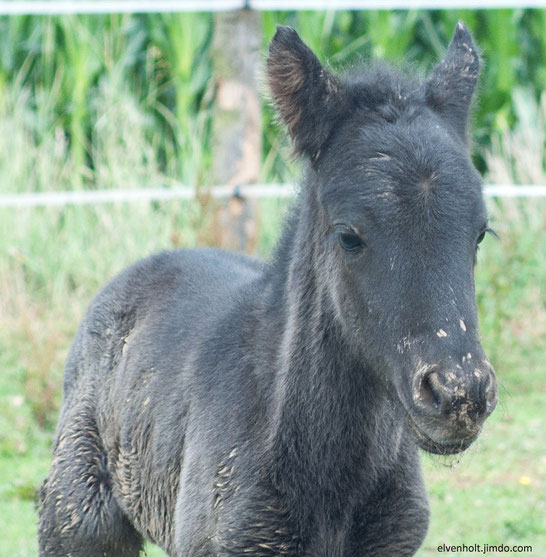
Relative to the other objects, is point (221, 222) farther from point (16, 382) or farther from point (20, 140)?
point (20, 140)

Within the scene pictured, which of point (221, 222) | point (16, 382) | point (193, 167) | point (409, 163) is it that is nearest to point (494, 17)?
point (193, 167)

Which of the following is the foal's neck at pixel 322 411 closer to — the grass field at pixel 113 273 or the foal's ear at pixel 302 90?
the foal's ear at pixel 302 90

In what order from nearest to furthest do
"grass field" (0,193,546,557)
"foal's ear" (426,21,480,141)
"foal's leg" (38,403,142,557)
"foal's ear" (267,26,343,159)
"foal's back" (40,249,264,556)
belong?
1. "foal's ear" (267,26,343,159)
2. "foal's ear" (426,21,480,141)
3. "foal's back" (40,249,264,556)
4. "foal's leg" (38,403,142,557)
5. "grass field" (0,193,546,557)

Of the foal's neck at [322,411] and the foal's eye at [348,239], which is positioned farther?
the foal's neck at [322,411]

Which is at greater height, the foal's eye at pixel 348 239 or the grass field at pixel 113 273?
the foal's eye at pixel 348 239

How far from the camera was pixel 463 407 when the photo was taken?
2.80m

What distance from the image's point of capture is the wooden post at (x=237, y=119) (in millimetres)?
7832

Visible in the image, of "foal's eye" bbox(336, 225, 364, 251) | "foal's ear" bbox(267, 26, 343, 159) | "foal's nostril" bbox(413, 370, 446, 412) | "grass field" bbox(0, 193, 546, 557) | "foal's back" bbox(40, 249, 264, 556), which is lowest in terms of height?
"grass field" bbox(0, 193, 546, 557)

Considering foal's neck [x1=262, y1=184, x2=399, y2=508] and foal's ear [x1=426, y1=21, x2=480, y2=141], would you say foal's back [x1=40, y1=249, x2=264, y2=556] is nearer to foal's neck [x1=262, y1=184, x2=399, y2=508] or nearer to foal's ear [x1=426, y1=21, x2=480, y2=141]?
foal's neck [x1=262, y1=184, x2=399, y2=508]

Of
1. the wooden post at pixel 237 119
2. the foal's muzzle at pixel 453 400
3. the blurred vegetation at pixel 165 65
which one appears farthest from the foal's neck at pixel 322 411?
the blurred vegetation at pixel 165 65

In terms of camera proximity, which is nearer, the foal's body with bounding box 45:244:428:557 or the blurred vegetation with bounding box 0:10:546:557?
the foal's body with bounding box 45:244:428:557

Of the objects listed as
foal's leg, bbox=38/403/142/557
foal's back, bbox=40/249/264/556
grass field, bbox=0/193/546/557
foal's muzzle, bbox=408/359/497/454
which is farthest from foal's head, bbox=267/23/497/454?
grass field, bbox=0/193/546/557

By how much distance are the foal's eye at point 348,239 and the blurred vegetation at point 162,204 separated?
0.58 meters

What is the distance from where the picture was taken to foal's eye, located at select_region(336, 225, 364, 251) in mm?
3145
